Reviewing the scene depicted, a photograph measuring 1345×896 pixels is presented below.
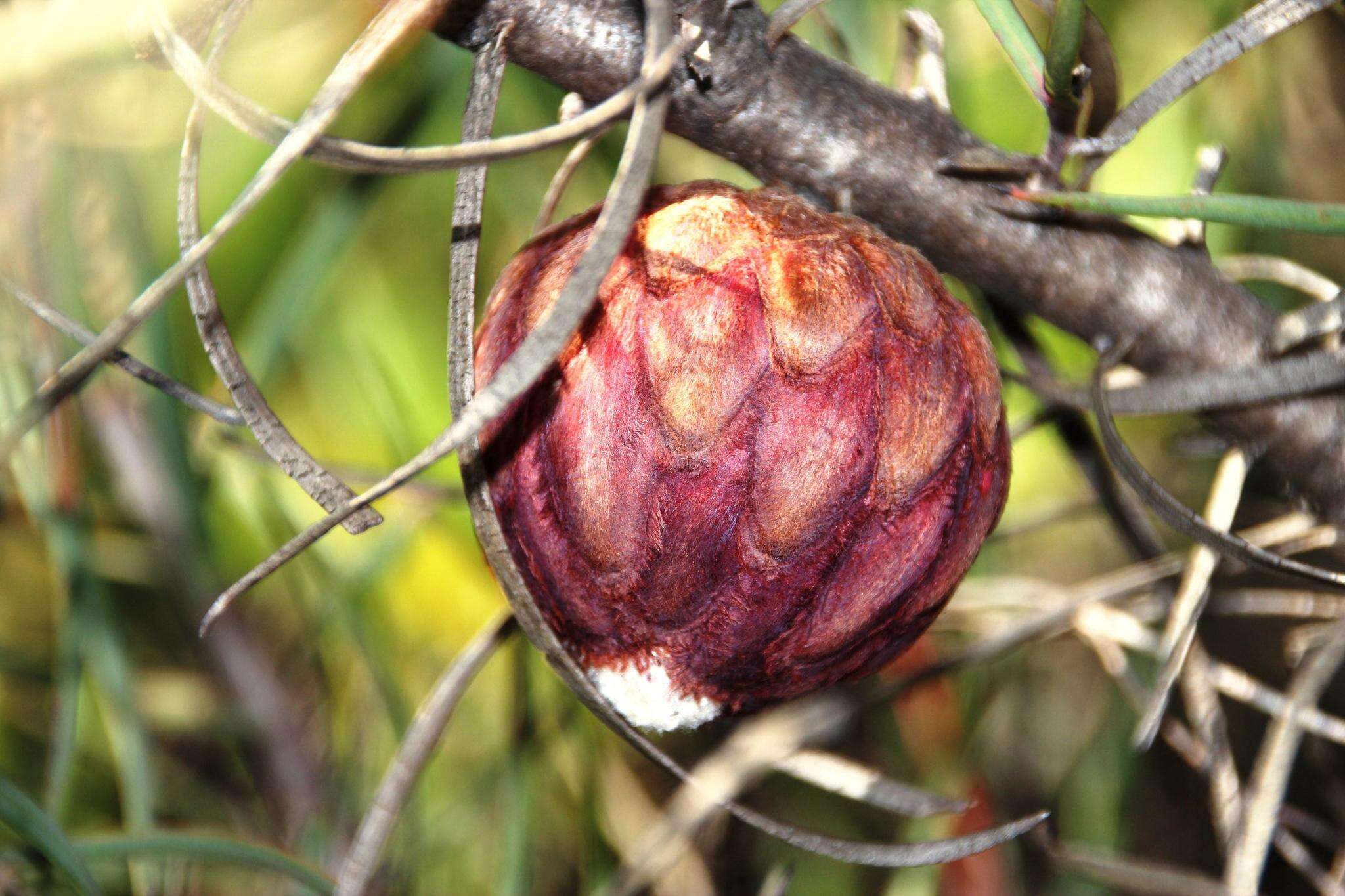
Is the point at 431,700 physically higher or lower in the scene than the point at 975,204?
lower

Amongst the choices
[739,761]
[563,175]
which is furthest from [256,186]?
[739,761]

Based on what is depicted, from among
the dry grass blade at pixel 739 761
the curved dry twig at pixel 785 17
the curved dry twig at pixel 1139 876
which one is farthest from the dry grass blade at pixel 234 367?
the curved dry twig at pixel 1139 876

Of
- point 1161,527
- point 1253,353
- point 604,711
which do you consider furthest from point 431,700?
point 1161,527

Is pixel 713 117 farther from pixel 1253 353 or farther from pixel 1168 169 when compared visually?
pixel 1168 169

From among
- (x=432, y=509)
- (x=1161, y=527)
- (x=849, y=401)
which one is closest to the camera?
(x=849, y=401)

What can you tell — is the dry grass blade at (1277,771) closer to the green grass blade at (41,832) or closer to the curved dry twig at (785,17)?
the curved dry twig at (785,17)

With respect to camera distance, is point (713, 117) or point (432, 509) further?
point (432, 509)
